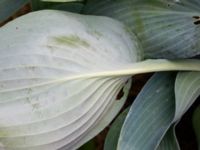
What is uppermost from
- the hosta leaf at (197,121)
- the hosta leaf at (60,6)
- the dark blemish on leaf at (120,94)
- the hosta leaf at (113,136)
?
the hosta leaf at (60,6)

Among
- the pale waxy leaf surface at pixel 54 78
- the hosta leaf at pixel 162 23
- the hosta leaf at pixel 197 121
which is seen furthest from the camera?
the hosta leaf at pixel 197 121

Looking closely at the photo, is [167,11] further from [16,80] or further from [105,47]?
[16,80]

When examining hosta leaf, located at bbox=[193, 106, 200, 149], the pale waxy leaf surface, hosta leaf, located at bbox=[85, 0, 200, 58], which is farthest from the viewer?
hosta leaf, located at bbox=[193, 106, 200, 149]

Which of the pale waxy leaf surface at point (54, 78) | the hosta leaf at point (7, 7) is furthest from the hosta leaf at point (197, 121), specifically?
the hosta leaf at point (7, 7)

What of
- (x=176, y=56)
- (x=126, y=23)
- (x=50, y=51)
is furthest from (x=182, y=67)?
(x=50, y=51)

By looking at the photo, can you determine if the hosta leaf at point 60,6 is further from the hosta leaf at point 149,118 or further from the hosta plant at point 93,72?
the hosta leaf at point 149,118

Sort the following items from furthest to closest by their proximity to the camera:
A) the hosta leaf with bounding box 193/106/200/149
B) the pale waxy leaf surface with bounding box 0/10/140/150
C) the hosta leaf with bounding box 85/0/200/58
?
the hosta leaf with bounding box 193/106/200/149, the hosta leaf with bounding box 85/0/200/58, the pale waxy leaf surface with bounding box 0/10/140/150

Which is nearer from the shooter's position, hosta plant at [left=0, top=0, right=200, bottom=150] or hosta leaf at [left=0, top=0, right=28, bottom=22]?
hosta plant at [left=0, top=0, right=200, bottom=150]

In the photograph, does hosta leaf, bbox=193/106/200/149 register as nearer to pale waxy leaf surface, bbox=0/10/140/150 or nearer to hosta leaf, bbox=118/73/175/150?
hosta leaf, bbox=118/73/175/150

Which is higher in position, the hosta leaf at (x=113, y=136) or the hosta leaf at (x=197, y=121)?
the hosta leaf at (x=113, y=136)

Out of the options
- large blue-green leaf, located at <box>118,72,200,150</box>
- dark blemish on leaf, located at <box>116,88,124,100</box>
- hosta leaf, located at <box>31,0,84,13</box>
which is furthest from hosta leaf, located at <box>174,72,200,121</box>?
hosta leaf, located at <box>31,0,84,13</box>
